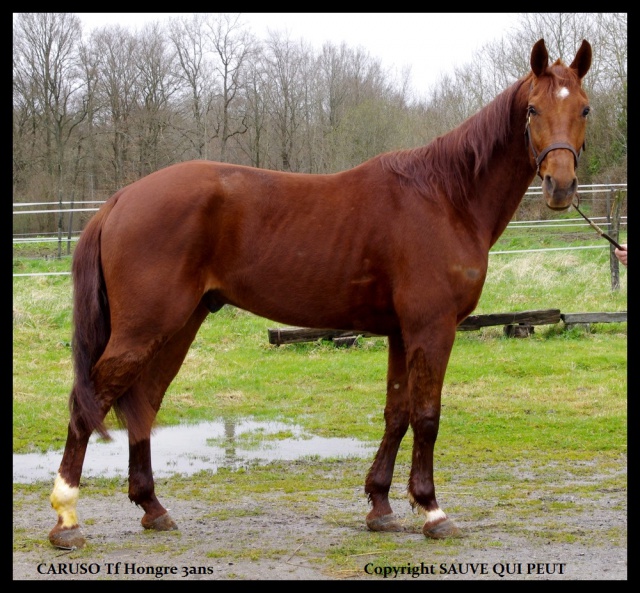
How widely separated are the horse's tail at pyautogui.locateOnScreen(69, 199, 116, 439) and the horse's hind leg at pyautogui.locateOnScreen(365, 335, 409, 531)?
1831mm

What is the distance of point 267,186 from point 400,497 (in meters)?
2.58

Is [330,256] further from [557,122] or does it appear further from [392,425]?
[557,122]

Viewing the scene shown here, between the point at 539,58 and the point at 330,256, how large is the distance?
5.98 feet

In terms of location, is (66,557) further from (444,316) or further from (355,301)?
(444,316)

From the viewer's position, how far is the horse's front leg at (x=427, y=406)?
4.37 m

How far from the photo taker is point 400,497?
17.3 feet

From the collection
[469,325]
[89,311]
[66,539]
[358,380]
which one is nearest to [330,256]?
[89,311]

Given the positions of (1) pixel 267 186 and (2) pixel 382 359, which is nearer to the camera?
(1) pixel 267 186

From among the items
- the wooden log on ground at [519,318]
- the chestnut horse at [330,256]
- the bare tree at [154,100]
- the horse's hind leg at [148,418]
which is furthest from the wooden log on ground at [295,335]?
the bare tree at [154,100]

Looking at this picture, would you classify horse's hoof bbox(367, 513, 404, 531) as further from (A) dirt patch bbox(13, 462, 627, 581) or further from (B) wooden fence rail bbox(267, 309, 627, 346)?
(B) wooden fence rail bbox(267, 309, 627, 346)

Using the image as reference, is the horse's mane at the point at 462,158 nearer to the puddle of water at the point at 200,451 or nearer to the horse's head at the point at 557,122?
the horse's head at the point at 557,122

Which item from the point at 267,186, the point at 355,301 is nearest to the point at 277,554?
the point at 355,301

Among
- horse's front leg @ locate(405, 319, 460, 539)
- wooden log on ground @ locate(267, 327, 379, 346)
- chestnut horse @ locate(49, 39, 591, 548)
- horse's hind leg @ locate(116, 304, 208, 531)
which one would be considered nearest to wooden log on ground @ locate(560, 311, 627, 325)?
wooden log on ground @ locate(267, 327, 379, 346)

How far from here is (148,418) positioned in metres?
4.66
